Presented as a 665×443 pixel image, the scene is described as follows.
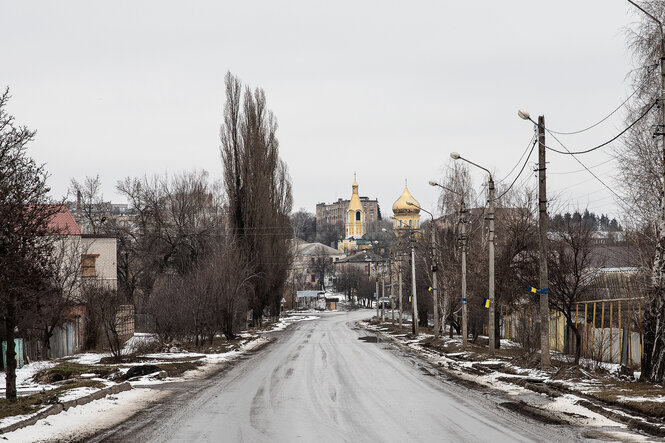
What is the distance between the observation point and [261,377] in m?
22.5

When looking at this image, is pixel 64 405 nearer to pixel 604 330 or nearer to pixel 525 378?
pixel 525 378

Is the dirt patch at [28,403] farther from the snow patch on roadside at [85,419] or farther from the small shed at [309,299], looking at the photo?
the small shed at [309,299]

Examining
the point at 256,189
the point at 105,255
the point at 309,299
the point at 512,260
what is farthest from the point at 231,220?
the point at 309,299

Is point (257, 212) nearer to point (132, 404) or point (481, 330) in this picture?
point (481, 330)

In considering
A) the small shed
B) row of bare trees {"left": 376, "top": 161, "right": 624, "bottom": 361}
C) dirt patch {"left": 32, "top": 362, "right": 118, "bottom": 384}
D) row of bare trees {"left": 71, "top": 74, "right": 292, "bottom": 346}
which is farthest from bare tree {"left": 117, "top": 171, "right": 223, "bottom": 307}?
the small shed

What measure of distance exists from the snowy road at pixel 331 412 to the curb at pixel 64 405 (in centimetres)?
136

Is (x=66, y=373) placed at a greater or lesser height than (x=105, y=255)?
lesser

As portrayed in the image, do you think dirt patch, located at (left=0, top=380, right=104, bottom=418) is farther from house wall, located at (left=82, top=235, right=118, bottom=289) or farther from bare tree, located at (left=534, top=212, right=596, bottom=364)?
house wall, located at (left=82, top=235, right=118, bottom=289)

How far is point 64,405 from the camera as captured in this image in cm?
1437

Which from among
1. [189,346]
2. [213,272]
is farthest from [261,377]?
[213,272]

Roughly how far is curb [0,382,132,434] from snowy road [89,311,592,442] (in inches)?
53.4

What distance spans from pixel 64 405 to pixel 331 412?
509 centimetres

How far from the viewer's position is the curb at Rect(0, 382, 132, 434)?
Answer: 1196cm

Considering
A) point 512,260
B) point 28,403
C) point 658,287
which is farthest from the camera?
point 512,260
